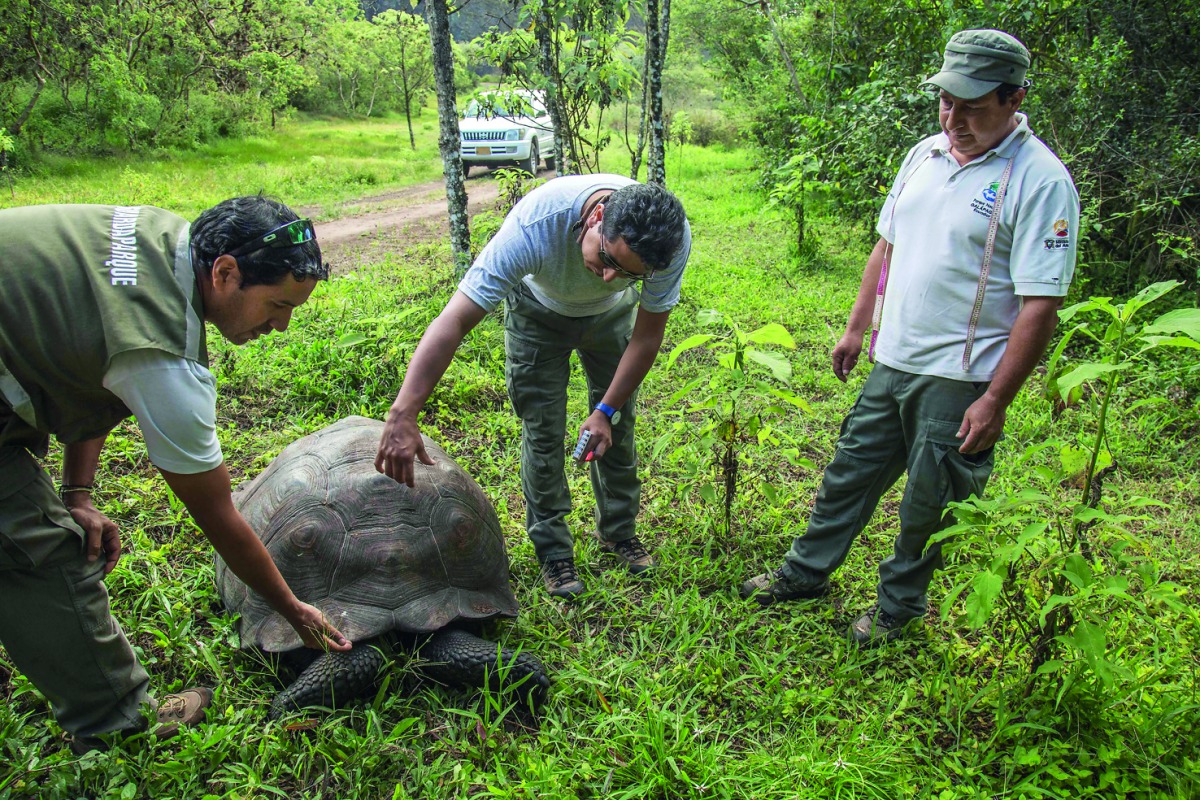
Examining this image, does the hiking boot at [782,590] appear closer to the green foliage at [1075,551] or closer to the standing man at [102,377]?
the green foliage at [1075,551]

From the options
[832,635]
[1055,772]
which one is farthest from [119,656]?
[1055,772]

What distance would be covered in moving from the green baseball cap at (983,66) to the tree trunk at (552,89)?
424 cm

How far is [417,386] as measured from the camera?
2.27 metres

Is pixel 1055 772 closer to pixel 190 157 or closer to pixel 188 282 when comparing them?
pixel 188 282

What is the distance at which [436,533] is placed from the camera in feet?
8.52

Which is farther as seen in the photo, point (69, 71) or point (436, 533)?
point (69, 71)

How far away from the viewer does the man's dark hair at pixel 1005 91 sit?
2.23 meters

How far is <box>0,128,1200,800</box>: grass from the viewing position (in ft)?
7.04

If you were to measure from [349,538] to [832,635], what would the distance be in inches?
73.1

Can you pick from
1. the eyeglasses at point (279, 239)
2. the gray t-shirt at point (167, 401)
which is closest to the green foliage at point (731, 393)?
the eyeglasses at point (279, 239)

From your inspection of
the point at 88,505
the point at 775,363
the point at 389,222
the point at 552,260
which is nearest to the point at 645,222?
the point at 552,260

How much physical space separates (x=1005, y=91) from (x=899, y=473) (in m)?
1.38

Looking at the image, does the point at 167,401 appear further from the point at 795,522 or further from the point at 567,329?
the point at 795,522

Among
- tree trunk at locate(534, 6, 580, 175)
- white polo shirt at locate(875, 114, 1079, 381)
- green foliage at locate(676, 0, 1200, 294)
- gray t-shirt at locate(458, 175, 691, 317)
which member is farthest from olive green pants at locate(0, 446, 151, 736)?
green foliage at locate(676, 0, 1200, 294)
